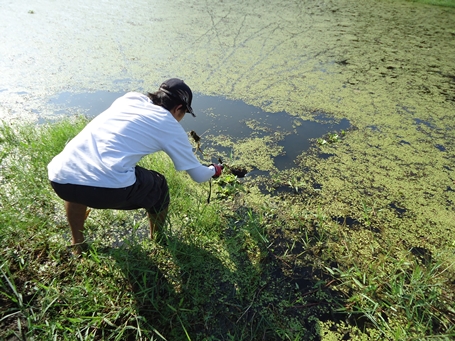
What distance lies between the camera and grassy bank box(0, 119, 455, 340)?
1060mm

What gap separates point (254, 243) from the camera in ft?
4.65

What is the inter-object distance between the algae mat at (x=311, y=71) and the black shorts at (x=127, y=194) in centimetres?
87

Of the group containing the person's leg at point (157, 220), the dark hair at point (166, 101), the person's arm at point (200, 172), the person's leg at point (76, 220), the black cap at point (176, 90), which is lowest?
the person's leg at point (157, 220)

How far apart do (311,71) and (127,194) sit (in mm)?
2629

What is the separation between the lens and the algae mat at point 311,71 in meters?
1.80

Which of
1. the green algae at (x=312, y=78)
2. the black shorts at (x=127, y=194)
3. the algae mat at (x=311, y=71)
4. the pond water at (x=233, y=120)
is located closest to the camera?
the black shorts at (x=127, y=194)

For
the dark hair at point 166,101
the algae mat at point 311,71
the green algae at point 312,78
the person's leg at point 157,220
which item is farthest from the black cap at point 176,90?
the algae mat at point 311,71

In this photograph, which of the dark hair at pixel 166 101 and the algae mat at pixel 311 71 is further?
the algae mat at pixel 311 71

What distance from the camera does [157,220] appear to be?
131 cm

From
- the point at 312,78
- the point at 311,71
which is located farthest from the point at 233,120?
the point at 311,71

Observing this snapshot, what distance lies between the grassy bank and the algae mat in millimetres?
278

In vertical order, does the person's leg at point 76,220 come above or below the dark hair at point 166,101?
below

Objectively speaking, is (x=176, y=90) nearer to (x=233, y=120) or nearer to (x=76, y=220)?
(x=76, y=220)

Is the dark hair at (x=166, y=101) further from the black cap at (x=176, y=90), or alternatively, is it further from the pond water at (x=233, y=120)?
the pond water at (x=233, y=120)
